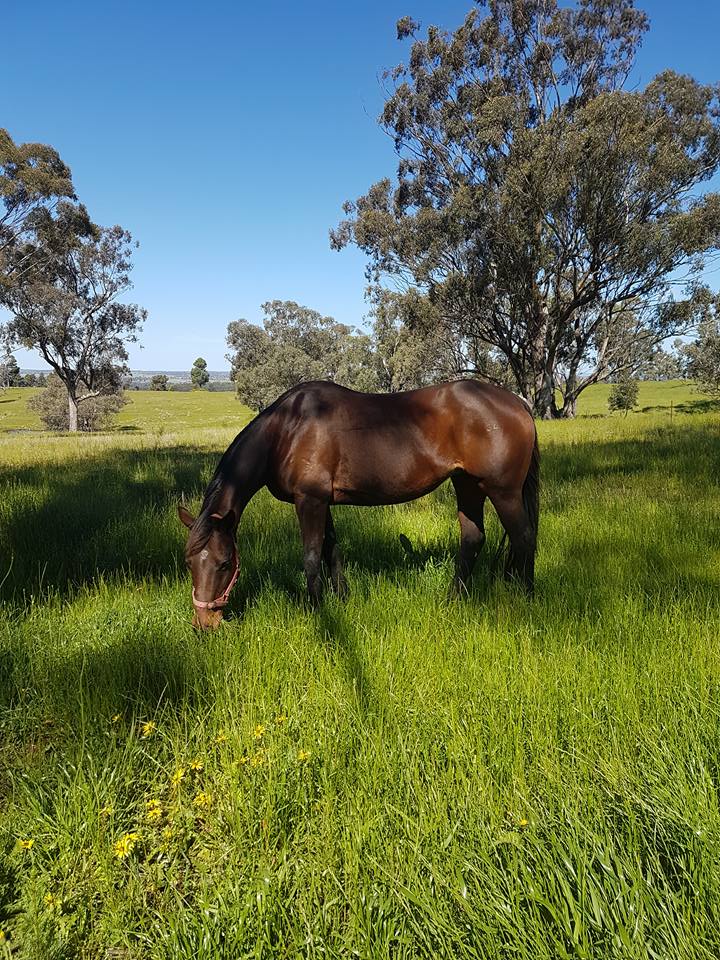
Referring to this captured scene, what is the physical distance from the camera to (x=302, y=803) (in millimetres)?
1983

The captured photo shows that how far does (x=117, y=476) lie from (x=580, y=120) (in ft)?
84.5

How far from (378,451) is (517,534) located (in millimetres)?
1241

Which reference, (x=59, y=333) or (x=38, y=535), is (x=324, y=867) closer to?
(x=38, y=535)

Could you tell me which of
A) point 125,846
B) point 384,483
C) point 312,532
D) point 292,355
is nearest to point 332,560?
point 312,532

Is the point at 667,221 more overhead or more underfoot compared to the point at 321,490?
more overhead

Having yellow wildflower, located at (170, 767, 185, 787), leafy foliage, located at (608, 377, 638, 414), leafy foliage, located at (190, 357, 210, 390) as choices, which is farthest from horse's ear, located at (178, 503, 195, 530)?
leafy foliage, located at (190, 357, 210, 390)

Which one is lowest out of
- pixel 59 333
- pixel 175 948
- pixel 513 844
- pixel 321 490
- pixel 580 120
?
pixel 175 948

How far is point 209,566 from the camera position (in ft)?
10.7

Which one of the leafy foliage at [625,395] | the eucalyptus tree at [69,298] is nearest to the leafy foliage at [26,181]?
the eucalyptus tree at [69,298]

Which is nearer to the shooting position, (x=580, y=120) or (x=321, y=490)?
(x=321, y=490)

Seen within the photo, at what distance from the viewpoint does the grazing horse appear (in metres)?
3.70

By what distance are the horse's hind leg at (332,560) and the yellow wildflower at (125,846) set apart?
2.32 m

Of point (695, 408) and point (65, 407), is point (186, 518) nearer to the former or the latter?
point (695, 408)

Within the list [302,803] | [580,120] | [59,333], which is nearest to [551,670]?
[302,803]
